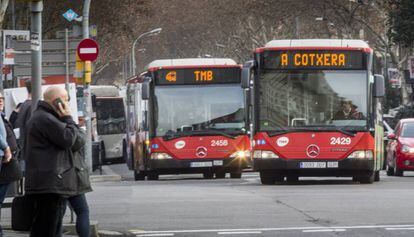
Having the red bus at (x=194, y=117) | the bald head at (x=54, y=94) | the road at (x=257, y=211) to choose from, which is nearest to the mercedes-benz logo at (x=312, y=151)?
the road at (x=257, y=211)

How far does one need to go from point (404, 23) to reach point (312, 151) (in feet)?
78.1

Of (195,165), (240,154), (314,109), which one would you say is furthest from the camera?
(240,154)

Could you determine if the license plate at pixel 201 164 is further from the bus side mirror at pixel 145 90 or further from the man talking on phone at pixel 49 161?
the man talking on phone at pixel 49 161

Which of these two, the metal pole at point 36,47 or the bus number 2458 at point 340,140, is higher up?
the metal pole at point 36,47

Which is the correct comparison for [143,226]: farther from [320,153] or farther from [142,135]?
[142,135]

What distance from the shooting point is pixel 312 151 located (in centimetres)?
2675

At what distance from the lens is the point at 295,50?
2697 centimetres

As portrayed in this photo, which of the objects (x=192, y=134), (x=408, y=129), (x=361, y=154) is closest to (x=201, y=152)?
(x=192, y=134)

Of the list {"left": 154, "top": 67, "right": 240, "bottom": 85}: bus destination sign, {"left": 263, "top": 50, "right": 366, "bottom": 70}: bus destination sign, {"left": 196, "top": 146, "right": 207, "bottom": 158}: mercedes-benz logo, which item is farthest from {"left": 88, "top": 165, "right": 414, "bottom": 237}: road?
{"left": 154, "top": 67, "right": 240, "bottom": 85}: bus destination sign

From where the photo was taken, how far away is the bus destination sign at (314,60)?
88.0ft

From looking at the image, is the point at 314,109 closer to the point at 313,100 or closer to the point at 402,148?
the point at 313,100

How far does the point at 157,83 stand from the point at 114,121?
19.2 meters

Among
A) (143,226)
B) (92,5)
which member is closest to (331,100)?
(143,226)

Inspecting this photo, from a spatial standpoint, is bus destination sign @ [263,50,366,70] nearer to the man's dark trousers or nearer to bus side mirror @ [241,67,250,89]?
bus side mirror @ [241,67,250,89]
